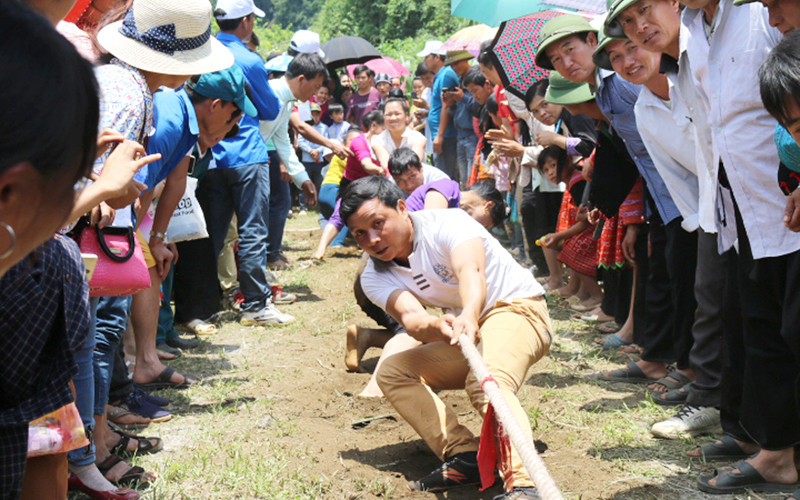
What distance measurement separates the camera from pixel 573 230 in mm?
5734

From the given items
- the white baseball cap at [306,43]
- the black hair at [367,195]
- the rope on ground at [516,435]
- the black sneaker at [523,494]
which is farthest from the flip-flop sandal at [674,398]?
the white baseball cap at [306,43]

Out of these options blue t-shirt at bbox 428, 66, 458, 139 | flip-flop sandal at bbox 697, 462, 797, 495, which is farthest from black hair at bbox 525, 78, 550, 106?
blue t-shirt at bbox 428, 66, 458, 139

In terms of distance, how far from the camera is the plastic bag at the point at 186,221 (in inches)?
185

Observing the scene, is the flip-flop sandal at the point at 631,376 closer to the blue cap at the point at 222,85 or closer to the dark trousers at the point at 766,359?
the dark trousers at the point at 766,359

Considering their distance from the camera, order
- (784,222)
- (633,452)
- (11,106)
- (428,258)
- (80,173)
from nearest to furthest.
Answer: (11,106) < (80,173) < (784,222) < (633,452) < (428,258)

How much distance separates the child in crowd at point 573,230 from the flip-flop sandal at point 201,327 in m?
2.55

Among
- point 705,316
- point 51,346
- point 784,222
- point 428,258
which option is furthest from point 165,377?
point 784,222

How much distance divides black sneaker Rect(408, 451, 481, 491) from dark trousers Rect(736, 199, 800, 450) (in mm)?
1061

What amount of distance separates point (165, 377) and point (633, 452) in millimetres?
2531

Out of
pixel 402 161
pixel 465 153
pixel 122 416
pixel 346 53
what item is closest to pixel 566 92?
pixel 402 161

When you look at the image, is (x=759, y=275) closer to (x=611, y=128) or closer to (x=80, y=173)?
(x=611, y=128)

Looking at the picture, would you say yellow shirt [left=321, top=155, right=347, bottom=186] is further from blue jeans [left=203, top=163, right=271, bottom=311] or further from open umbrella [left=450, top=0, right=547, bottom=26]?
blue jeans [left=203, top=163, right=271, bottom=311]

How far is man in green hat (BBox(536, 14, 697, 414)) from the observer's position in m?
3.91

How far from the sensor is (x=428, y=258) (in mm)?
3529
